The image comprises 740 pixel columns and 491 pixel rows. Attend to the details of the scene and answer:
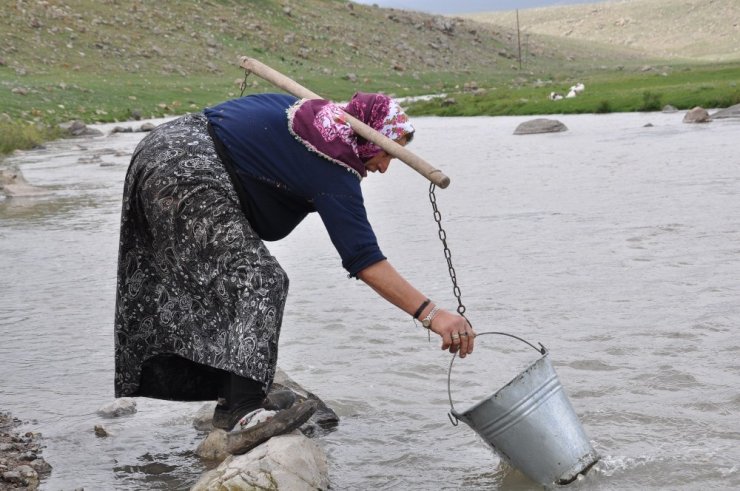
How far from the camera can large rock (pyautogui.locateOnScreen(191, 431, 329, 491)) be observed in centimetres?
398

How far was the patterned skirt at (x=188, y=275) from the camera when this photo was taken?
4070mm

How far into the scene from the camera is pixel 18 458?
15.1 feet

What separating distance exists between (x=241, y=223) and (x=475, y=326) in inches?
120

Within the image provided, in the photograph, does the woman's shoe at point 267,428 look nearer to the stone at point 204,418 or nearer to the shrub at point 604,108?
the stone at point 204,418

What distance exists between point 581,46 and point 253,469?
9524cm

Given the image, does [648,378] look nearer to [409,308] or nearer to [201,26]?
[409,308]

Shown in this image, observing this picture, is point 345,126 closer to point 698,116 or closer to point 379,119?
point 379,119

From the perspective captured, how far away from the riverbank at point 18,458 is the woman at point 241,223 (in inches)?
26.9


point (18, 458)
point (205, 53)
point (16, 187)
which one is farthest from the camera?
point (205, 53)

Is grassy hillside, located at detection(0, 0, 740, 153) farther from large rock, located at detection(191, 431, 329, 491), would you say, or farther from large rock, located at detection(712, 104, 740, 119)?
large rock, located at detection(191, 431, 329, 491)

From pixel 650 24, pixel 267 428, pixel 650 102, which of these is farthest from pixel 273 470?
pixel 650 24

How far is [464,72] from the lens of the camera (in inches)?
2505

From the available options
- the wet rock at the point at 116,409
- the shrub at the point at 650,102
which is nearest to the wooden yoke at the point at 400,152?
the wet rock at the point at 116,409

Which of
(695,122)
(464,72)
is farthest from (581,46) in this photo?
(695,122)
